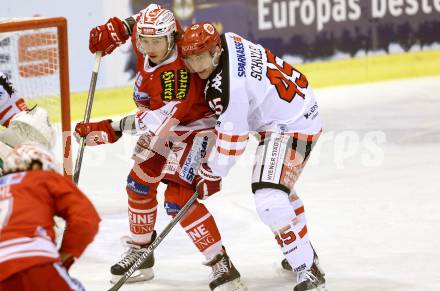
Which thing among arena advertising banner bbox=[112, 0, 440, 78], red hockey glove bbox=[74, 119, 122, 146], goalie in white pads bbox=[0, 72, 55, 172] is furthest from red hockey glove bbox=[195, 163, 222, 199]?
arena advertising banner bbox=[112, 0, 440, 78]

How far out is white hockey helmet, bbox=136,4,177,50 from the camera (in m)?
3.98

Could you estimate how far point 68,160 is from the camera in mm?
4949

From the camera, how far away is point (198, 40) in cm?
379

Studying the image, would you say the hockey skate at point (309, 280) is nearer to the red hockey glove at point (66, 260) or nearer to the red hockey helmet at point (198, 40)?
the red hockey helmet at point (198, 40)

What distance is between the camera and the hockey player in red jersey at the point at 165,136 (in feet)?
13.1

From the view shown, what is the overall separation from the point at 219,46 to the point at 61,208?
3.88 feet

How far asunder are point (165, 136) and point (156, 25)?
1.45 feet

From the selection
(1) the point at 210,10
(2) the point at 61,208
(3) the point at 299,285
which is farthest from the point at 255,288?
(1) the point at 210,10

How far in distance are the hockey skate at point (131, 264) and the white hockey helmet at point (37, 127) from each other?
33.2 inches

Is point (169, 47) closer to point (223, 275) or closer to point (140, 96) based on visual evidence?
point (140, 96)

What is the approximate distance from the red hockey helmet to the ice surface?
0.99 meters

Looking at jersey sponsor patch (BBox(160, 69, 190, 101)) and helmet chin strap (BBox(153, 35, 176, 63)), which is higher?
helmet chin strap (BBox(153, 35, 176, 63))

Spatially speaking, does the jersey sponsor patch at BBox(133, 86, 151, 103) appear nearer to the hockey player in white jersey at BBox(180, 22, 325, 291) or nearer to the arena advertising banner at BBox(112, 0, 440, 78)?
the hockey player in white jersey at BBox(180, 22, 325, 291)

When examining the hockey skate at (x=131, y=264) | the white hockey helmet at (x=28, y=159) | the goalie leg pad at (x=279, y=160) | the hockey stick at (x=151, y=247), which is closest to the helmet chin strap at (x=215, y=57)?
the goalie leg pad at (x=279, y=160)
